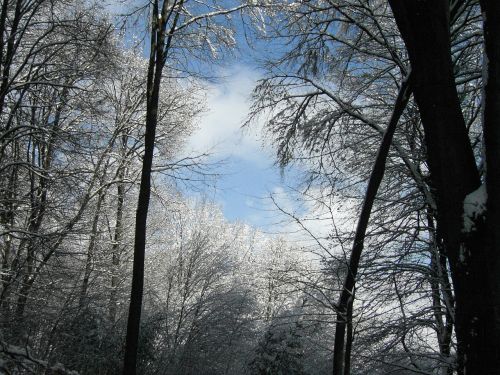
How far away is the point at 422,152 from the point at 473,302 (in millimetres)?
4667

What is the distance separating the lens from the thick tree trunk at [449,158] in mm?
2211

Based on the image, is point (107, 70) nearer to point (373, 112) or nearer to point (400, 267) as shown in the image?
point (373, 112)

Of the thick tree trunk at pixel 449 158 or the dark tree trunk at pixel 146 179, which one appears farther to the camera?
the dark tree trunk at pixel 146 179

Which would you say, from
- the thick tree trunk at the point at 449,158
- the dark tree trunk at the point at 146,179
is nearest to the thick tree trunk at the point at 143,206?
the dark tree trunk at the point at 146,179

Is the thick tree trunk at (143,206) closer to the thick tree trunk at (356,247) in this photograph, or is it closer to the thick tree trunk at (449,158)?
the thick tree trunk at (356,247)

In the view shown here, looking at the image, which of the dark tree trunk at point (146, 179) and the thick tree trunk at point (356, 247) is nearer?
the thick tree trunk at point (356, 247)

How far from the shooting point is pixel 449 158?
2369mm

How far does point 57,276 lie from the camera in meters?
9.09

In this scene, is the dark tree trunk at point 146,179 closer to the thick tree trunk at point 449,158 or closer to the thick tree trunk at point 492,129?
the thick tree trunk at point 449,158

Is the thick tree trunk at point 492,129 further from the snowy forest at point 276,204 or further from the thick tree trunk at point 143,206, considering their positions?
the thick tree trunk at point 143,206

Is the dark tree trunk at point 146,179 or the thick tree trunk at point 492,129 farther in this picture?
the dark tree trunk at point 146,179

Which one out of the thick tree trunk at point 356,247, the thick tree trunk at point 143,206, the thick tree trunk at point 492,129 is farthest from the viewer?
the thick tree trunk at point 143,206

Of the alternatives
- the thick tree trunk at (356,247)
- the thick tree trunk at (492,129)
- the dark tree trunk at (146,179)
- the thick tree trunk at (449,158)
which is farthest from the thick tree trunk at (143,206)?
the thick tree trunk at (492,129)

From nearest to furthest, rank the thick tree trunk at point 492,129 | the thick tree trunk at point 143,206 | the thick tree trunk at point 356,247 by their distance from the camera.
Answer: the thick tree trunk at point 492,129, the thick tree trunk at point 356,247, the thick tree trunk at point 143,206
